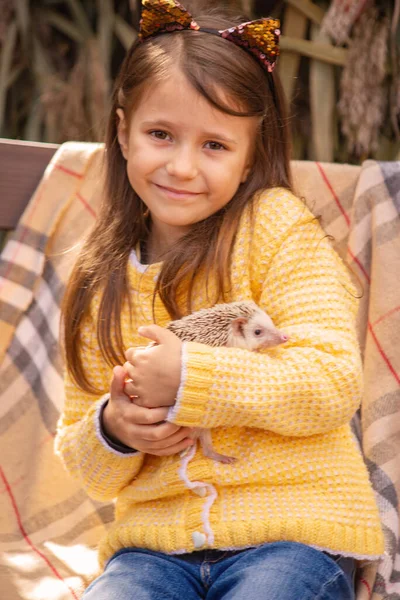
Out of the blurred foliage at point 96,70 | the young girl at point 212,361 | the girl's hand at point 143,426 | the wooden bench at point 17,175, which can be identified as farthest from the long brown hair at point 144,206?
the blurred foliage at point 96,70

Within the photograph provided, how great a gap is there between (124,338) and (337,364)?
20.7 inches

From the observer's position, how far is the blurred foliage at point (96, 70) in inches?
139

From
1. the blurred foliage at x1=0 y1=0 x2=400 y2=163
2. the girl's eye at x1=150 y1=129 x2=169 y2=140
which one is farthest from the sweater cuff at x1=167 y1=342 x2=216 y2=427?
the blurred foliage at x1=0 y1=0 x2=400 y2=163

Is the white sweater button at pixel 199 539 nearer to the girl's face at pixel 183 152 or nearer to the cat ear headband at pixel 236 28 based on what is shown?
the girl's face at pixel 183 152

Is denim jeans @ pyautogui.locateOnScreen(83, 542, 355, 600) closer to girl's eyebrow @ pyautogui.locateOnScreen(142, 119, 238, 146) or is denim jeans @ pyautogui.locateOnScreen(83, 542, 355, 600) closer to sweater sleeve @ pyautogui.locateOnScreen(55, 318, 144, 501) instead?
sweater sleeve @ pyautogui.locateOnScreen(55, 318, 144, 501)

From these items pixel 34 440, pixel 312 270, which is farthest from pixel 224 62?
pixel 34 440

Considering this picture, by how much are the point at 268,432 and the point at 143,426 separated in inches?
10.7

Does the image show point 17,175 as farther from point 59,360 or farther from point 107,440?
point 107,440

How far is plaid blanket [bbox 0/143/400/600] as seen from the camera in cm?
221

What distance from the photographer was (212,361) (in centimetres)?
165

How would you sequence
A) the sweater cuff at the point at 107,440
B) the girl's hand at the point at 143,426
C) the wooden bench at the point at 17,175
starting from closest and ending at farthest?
the girl's hand at the point at 143,426 → the sweater cuff at the point at 107,440 → the wooden bench at the point at 17,175

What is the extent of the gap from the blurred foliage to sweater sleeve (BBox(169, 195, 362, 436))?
1.83 m

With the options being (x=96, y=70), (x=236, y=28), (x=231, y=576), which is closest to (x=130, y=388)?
(x=231, y=576)

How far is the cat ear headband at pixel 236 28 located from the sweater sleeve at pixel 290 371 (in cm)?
49
